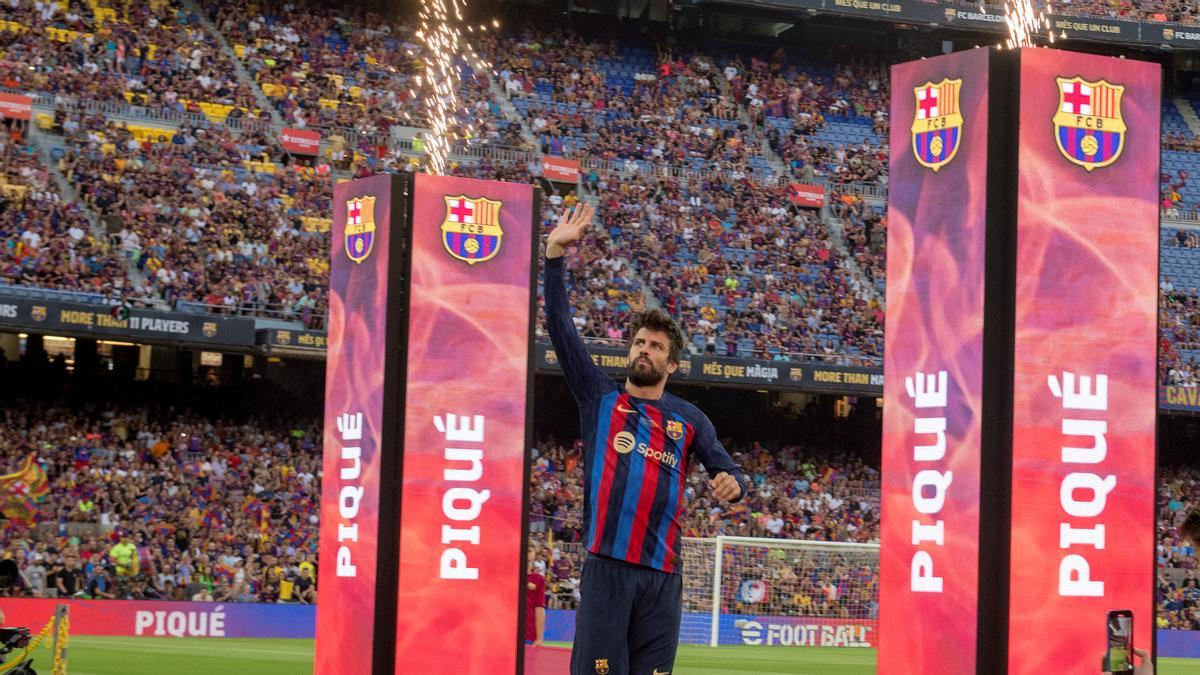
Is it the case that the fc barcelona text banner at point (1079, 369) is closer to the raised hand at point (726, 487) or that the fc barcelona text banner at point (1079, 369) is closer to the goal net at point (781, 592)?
the raised hand at point (726, 487)

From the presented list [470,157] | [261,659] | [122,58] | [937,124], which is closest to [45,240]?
[122,58]

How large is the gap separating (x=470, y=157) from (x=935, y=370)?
29324 mm

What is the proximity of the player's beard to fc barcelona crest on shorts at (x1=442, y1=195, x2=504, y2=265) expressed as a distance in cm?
802

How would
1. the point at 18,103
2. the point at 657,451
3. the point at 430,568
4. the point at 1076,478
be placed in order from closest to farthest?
the point at 657,451 → the point at 1076,478 → the point at 430,568 → the point at 18,103

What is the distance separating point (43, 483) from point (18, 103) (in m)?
9.95

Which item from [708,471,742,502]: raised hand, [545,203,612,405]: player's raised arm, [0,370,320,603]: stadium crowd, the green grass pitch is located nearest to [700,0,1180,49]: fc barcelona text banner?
[0,370,320,603]: stadium crowd

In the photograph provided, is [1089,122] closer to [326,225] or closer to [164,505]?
[164,505]

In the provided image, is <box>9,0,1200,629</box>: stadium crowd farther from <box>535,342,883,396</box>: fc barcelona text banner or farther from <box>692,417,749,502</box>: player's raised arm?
<box>692,417,749,502</box>: player's raised arm

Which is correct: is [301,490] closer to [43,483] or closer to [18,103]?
[43,483]

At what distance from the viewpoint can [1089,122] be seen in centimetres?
1175

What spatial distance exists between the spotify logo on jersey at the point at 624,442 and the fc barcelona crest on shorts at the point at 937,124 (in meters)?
5.09

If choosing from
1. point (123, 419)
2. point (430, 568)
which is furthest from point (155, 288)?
Result: point (430, 568)

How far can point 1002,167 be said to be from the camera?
1155cm

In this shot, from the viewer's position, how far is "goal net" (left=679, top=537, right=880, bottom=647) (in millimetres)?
31172
